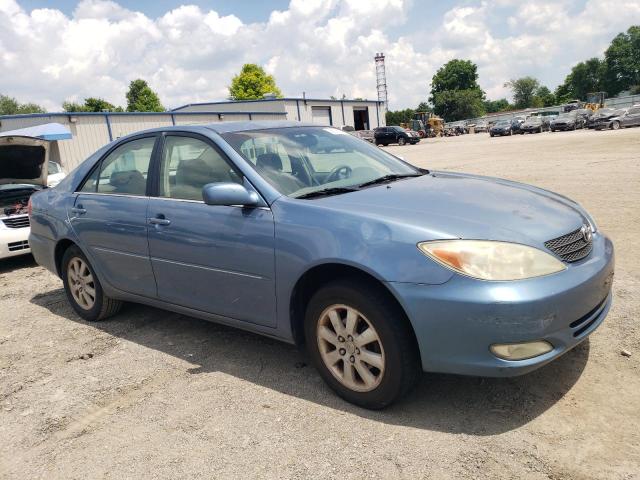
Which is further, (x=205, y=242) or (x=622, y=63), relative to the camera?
(x=622, y=63)

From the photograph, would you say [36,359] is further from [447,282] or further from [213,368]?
[447,282]

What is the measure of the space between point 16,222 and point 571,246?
692 cm

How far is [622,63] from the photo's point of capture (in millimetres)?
91250

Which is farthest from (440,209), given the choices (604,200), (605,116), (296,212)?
(605,116)

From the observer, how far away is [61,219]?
478cm

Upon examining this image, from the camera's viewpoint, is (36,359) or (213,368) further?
(36,359)

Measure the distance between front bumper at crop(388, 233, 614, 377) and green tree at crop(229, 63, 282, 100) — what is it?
225 feet

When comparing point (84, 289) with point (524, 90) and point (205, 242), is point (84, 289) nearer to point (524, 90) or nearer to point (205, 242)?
point (205, 242)

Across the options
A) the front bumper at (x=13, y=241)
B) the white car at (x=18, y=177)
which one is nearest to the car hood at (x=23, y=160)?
the white car at (x=18, y=177)

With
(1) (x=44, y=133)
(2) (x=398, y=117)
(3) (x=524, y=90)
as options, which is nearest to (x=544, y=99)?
(3) (x=524, y=90)

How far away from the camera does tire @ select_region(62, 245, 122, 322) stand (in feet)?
15.4

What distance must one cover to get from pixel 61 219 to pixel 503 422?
158 inches

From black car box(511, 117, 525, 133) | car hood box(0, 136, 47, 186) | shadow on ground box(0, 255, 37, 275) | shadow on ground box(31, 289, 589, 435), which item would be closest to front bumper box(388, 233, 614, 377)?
shadow on ground box(31, 289, 589, 435)

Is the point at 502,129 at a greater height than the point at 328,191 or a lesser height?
greater
